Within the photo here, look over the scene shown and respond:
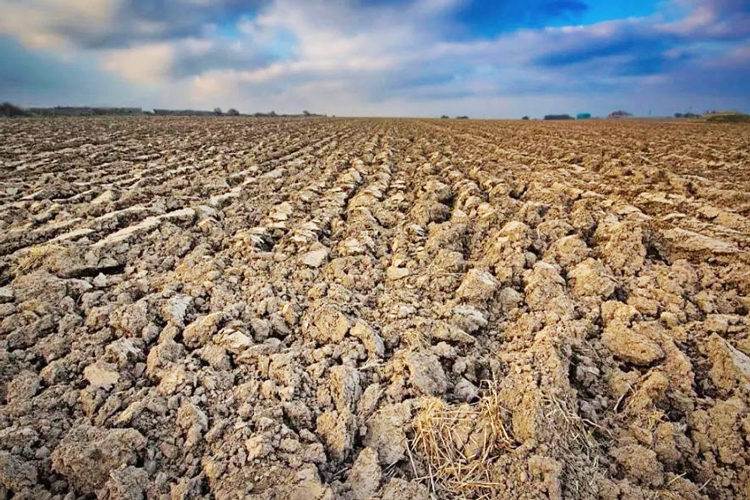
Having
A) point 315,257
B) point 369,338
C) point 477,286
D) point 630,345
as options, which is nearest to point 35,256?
point 315,257

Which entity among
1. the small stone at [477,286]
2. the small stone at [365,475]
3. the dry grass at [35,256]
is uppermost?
the dry grass at [35,256]

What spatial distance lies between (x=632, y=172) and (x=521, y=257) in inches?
167

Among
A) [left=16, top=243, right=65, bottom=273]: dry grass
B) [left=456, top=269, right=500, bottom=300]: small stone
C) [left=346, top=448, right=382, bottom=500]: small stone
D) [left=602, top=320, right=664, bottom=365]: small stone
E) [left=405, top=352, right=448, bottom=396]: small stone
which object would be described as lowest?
[left=346, top=448, right=382, bottom=500]: small stone

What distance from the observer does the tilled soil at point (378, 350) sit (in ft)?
5.72

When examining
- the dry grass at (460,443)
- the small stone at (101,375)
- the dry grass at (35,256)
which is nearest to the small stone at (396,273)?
the dry grass at (460,443)

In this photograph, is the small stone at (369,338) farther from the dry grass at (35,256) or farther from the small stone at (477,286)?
the dry grass at (35,256)

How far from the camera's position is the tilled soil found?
1.74 meters

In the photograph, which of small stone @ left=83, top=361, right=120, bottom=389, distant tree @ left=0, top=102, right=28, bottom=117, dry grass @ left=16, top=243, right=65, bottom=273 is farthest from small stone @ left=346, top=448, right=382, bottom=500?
distant tree @ left=0, top=102, right=28, bottom=117

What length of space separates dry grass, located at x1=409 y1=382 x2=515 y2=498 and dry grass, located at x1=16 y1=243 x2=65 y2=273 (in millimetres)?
3090

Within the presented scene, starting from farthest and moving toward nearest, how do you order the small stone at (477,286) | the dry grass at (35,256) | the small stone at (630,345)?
1. the dry grass at (35,256)
2. the small stone at (477,286)
3. the small stone at (630,345)

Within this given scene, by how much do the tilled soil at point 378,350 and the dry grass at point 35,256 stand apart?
3 centimetres

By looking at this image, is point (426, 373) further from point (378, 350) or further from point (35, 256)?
point (35, 256)

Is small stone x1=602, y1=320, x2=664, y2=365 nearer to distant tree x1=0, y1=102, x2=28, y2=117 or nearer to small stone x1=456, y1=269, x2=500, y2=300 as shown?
small stone x1=456, y1=269, x2=500, y2=300

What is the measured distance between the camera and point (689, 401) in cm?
199
